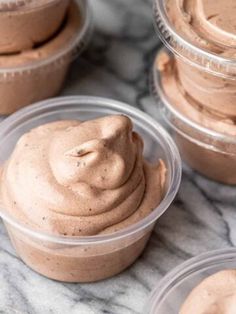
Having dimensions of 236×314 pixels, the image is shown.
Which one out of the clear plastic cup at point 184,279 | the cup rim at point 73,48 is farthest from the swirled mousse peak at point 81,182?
the cup rim at point 73,48

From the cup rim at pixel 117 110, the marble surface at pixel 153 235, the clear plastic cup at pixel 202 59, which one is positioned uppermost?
Answer: the clear plastic cup at pixel 202 59

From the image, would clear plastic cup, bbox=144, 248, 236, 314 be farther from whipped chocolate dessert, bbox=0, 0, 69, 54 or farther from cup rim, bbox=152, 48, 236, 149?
whipped chocolate dessert, bbox=0, 0, 69, 54

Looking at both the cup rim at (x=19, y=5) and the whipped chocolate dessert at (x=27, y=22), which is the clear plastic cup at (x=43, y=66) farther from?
the cup rim at (x=19, y=5)

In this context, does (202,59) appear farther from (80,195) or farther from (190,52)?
(80,195)

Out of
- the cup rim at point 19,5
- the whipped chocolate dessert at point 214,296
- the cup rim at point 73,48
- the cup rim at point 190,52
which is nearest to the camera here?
the whipped chocolate dessert at point 214,296

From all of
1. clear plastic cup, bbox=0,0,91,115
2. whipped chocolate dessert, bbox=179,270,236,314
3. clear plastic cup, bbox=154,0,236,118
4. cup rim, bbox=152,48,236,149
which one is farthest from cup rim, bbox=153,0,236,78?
whipped chocolate dessert, bbox=179,270,236,314

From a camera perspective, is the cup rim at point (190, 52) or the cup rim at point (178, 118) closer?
the cup rim at point (190, 52)
